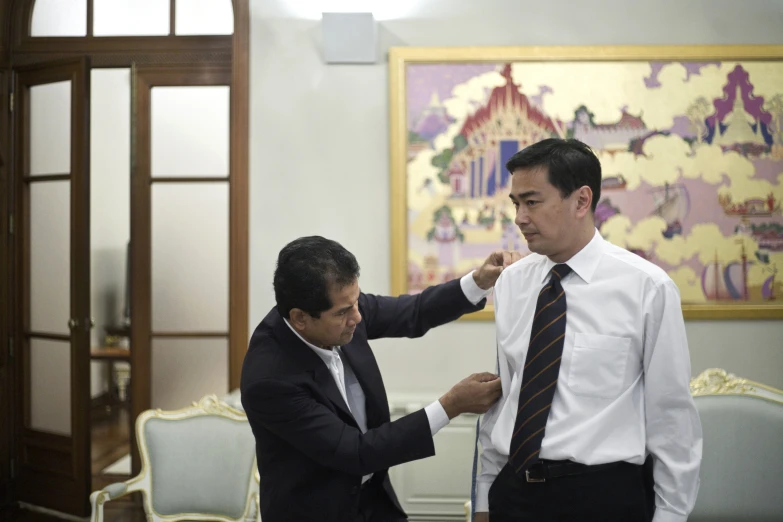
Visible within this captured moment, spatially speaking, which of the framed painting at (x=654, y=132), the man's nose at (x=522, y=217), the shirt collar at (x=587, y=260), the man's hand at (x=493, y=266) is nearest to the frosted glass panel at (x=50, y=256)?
the framed painting at (x=654, y=132)

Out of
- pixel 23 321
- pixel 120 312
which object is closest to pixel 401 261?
pixel 23 321

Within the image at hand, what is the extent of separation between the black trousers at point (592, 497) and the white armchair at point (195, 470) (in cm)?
125

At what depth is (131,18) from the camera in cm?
354

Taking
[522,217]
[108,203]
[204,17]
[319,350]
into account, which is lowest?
[319,350]

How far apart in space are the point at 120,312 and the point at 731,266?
5.09 metres

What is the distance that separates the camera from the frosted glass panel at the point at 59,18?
3.57m

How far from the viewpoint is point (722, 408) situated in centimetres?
243

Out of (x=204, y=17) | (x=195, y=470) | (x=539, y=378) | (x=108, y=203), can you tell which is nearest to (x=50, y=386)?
(x=195, y=470)

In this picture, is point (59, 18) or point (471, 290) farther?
point (59, 18)

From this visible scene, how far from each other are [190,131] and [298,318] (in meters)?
2.13

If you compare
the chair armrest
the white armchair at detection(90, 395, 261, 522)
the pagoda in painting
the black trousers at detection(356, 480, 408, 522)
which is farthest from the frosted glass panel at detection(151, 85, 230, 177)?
the black trousers at detection(356, 480, 408, 522)

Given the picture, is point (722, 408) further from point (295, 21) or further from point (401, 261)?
point (295, 21)

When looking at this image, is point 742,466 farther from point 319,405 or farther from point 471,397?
point 319,405

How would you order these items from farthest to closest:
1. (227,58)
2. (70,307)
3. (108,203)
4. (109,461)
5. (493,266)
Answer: (108,203)
(109,461)
(70,307)
(227,58)
(493,266)
